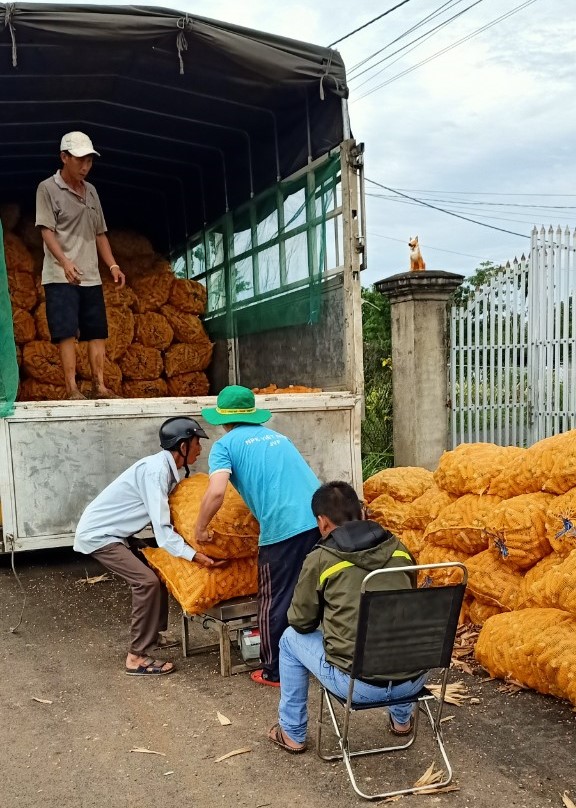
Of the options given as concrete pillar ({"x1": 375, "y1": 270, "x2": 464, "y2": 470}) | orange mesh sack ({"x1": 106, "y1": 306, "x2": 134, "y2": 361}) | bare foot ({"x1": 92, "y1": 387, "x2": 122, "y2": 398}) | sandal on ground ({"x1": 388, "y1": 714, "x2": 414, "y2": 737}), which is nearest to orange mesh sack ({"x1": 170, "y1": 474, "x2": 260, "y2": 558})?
sandal on ground ({"x1": 388, "y1": 714, "x2": 414, "y2": 737})

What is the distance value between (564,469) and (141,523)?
2294 mm

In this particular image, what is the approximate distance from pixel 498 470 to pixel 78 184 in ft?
12.1

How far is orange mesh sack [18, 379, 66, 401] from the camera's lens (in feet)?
23.1

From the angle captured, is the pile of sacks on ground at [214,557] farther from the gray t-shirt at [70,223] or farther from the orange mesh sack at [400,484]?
the gray t-shirt at [70,223]

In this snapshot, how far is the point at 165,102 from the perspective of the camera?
604 cm

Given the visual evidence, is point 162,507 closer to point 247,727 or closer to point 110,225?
point 247,727

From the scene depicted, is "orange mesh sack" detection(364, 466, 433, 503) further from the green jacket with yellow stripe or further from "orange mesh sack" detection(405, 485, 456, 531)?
the green jacket with yellow stripe

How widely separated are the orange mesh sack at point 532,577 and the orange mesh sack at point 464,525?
13.5 inches

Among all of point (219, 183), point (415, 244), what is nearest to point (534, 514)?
point (219, 183)

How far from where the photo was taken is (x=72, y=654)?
4.55m

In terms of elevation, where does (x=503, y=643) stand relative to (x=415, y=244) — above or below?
below

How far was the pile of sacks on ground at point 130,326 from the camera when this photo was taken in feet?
23.6

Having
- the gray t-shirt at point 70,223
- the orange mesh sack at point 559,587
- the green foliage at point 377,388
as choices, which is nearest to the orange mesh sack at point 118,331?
the gray t-shirt at point 70,223

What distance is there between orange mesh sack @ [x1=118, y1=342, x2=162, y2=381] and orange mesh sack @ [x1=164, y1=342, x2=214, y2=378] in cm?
16
